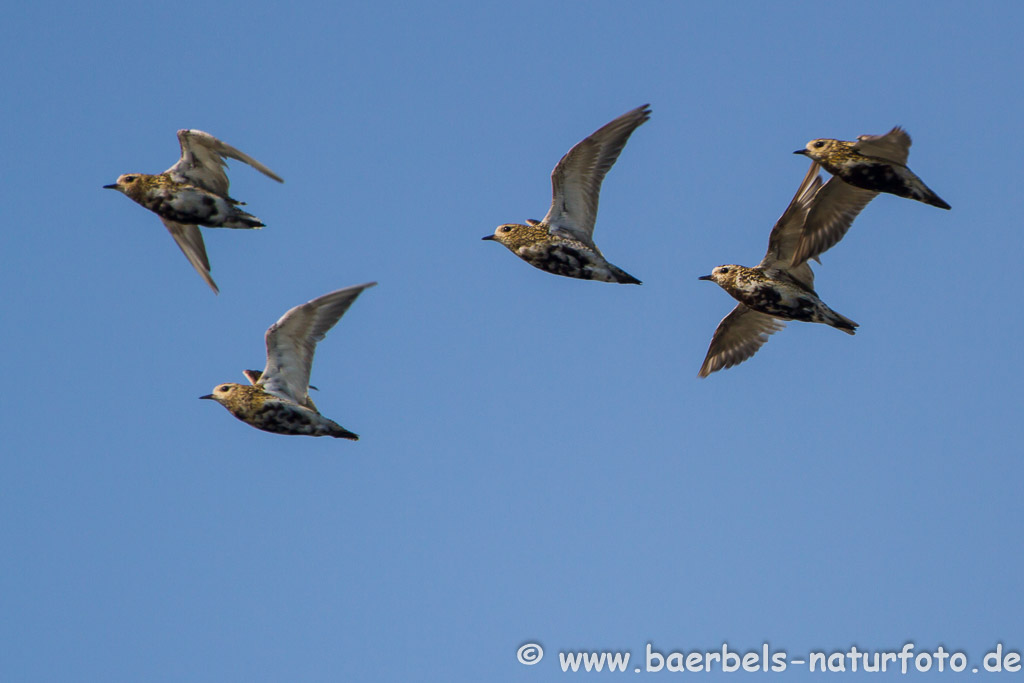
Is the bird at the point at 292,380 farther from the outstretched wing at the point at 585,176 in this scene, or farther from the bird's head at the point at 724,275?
the bird's head at the point at 724,275

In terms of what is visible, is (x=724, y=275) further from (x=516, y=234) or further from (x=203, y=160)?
(x=203, y=160)

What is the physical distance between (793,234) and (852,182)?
1.64 m

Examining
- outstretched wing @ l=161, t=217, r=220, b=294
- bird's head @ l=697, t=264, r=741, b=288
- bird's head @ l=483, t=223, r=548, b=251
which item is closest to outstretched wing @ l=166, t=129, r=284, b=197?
outstretched wing @ l=161, t=217, r=220, b=294

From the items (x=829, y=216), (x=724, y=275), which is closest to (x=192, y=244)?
(x=724, y=275)

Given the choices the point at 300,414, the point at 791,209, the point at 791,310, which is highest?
the point at 791,209

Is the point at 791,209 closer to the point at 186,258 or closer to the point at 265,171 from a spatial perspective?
the point at 265,171

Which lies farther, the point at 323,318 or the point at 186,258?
the point at 186,258

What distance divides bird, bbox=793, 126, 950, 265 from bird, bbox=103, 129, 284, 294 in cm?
910

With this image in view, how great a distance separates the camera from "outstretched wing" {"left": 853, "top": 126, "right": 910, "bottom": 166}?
2108 centimetres

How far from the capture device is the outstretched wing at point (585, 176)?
75.4ft

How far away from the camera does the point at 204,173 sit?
23672 mm

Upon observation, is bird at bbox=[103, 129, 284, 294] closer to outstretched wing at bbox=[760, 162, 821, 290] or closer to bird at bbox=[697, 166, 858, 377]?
bird at bbox=[697, 166, 858, 377]

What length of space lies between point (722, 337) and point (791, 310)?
4.27 m

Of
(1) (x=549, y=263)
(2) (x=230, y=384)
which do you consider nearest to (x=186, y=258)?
(2) (x=230, y=384)
